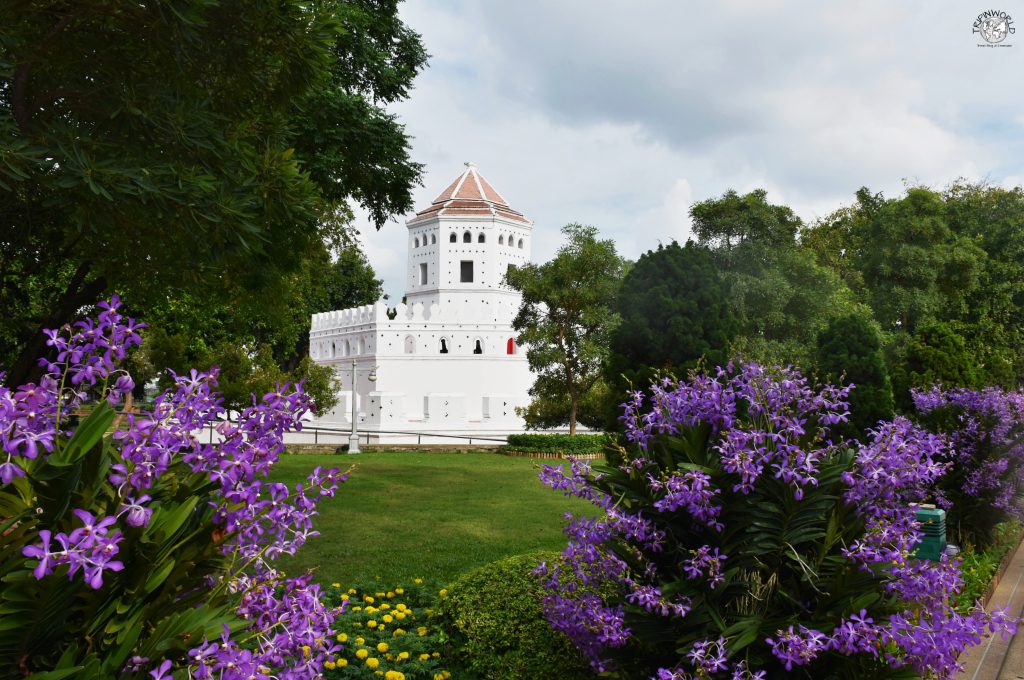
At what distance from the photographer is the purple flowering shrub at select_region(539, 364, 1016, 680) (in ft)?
10.8

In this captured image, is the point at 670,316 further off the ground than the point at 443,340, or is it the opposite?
the point at 443,340

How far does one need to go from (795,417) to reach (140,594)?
2929 mm

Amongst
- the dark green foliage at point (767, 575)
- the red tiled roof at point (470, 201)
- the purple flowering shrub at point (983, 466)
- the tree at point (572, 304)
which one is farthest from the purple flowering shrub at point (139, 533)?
the red tiled roof at point (470, 201)

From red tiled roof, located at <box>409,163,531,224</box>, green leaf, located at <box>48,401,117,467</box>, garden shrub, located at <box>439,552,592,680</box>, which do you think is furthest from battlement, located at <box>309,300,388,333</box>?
green leaf, located at <box>48,401,117,467</box>

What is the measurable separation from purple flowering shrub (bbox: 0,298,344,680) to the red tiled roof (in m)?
56.8

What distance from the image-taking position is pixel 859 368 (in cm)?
1067

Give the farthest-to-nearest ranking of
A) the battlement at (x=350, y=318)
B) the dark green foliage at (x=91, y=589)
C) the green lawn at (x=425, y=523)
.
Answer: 1. the battlement at (x=350, y=318)
2. the green lawn at (x=425, y=523)
3. the dark green foliage at (x=91, y=589)

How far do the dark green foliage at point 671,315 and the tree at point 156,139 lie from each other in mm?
4167

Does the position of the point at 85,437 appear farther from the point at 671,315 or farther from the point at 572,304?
the point at 572,304

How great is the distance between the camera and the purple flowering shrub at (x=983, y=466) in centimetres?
898

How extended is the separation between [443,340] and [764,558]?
1898 inches

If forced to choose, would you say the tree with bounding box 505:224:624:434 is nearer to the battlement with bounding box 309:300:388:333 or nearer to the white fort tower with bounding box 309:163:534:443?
the white fort tower with bounding box 309:163:534:443

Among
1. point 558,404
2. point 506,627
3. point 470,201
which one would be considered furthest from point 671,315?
point 470,201

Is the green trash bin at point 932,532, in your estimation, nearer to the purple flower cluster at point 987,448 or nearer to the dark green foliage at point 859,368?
the purple flower cluster at point 987,448
